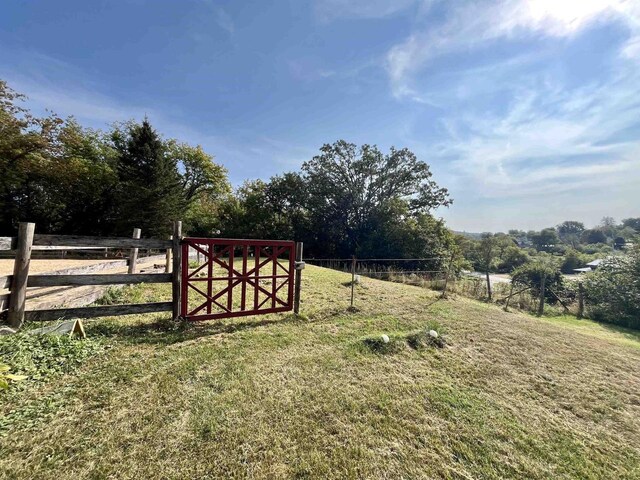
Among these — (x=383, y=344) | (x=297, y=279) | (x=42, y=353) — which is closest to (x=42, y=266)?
(x=42, y=353)

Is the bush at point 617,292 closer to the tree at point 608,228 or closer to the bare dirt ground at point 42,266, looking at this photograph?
the bare dirt ground at point 42,266

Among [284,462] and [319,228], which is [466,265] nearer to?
[319,228]

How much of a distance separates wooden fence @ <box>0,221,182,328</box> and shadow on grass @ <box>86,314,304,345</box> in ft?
0.77

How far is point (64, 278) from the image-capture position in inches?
146

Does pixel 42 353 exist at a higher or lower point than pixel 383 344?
higher

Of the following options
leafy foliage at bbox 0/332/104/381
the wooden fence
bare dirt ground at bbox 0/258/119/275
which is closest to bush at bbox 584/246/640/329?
the wooden fence

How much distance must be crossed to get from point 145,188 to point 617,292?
27894 millimetres

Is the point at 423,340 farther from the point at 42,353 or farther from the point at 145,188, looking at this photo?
the point at 145,188

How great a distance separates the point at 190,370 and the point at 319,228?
22939 millimetres

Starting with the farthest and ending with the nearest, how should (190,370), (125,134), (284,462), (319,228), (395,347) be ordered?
(319,228)
(125,134)
(395,347)
(190,370)
(284,462)

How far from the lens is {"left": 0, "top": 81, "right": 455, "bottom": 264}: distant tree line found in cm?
1734

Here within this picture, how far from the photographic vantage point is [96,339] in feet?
12.0

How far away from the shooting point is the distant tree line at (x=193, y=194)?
1734cm

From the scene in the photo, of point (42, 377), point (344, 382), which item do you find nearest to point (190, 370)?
point (42, 377)
